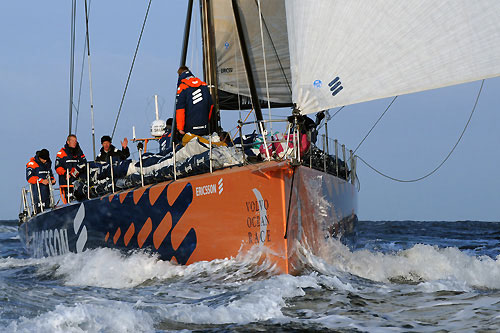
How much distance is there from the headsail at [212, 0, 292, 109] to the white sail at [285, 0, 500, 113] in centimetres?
494

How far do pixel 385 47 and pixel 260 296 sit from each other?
85.1 inches

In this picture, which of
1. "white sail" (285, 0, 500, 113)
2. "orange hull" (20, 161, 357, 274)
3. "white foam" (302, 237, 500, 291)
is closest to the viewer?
"white sail" (285, 0, 500, 113)

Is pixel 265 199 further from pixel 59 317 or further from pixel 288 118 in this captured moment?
pixel 59 317

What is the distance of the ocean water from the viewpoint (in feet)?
11.9

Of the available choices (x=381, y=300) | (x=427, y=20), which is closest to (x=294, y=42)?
(x=427, y=20)

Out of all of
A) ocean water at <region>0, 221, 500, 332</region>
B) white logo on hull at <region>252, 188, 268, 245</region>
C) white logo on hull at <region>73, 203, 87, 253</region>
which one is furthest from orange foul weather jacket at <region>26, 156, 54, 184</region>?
white logo on hull at <region>252, 188, 268, 245</region>

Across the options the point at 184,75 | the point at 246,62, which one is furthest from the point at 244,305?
the point at 246,62

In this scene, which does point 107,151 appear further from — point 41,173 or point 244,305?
point 244,305

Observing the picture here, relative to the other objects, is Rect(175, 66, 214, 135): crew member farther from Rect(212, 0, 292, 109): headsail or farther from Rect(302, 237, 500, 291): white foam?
Rect(212, 0, 292, 109): headsail

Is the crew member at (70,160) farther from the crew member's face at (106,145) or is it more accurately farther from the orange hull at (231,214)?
the orange hull at (231,214)

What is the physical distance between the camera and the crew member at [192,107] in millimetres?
7277

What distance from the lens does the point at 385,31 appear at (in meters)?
4.95

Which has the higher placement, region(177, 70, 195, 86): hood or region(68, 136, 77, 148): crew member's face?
region(177, 70, 195, 86): hood

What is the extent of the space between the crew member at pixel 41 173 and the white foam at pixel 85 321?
7054 mm
